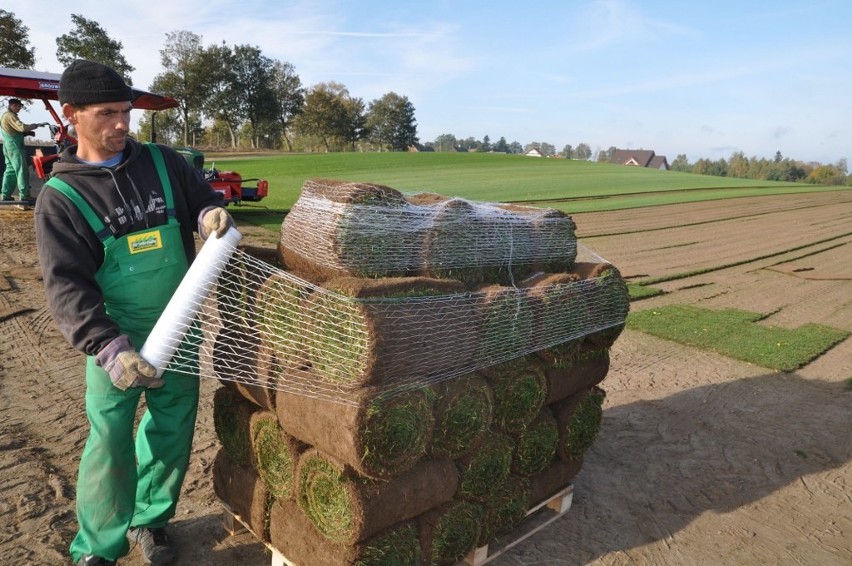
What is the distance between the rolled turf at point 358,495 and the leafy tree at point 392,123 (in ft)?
307

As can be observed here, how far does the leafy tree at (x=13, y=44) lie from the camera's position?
3866 cm

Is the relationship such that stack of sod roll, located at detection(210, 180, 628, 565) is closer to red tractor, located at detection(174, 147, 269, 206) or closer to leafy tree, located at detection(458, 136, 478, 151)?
red tractor, located at detection(174, 147, 269, 206)

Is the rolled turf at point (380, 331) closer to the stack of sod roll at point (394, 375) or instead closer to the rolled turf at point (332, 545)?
the stack of sod roll at point (394, 375)

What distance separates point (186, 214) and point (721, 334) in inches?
308

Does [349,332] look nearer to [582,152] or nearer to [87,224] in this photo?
[87,224]

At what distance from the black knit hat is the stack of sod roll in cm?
109

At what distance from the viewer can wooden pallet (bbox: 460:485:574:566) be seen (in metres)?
3.75

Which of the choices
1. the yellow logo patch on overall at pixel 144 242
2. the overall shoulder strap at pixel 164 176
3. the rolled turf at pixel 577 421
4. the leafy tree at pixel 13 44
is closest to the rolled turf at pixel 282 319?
the yellow logo patch on overall at pixel 144 242

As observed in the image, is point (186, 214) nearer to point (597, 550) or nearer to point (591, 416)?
point (591, 416)

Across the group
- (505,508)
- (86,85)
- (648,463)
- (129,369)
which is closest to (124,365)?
(129,369)

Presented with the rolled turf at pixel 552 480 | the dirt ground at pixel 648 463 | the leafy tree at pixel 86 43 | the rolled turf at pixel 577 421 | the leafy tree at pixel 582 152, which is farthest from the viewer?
the leafy tree at pixel 582 152

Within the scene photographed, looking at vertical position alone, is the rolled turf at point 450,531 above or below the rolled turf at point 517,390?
below

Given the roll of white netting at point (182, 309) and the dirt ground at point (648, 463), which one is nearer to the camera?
the roll of white netting at point (182, 309)

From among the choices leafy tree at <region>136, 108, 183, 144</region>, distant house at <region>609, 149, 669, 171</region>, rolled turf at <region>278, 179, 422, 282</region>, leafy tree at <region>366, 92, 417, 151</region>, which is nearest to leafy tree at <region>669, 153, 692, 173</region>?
distant house at <region>609, 149, 669, 171</region>
